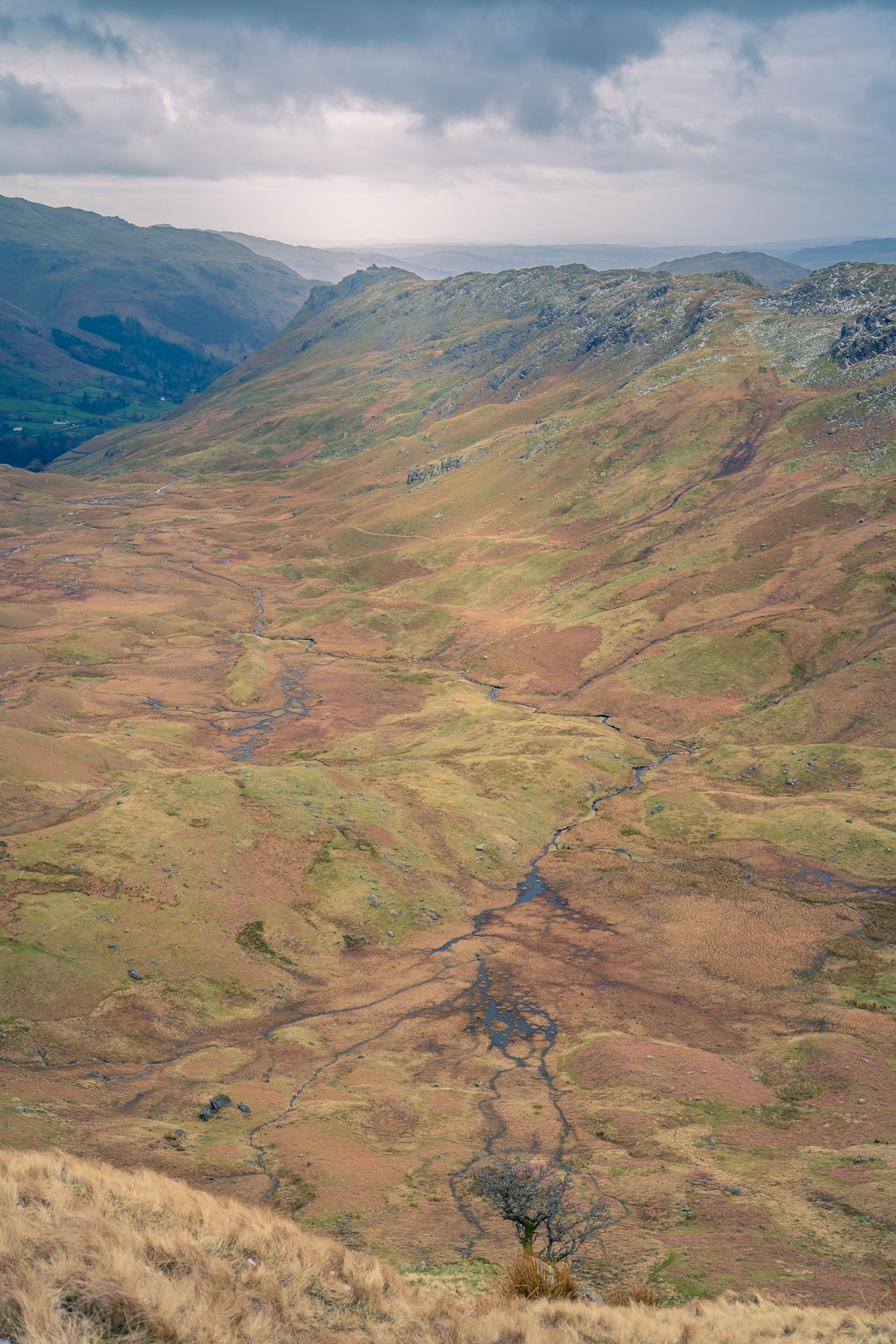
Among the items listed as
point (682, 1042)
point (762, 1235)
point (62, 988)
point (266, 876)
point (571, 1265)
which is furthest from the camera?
point (266, 876)

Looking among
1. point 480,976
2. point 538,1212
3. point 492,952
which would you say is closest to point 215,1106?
point 538,1212

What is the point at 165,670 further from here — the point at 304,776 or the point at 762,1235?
the point at 762,1235

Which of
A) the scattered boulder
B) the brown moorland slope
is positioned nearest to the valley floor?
the brown moorland slope

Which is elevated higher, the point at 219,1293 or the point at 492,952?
the point at 219,1293

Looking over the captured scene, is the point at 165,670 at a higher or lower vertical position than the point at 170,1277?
lower

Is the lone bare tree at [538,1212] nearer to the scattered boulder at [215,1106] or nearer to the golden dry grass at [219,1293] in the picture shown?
the golden dry grass at [219,1293]

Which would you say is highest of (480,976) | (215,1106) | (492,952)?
(215,1106)

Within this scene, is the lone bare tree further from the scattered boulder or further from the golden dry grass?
the scattered boulder

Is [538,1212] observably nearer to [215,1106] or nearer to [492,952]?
[215,1106]

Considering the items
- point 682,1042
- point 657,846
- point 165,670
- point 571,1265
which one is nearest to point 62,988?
point 571,1265
